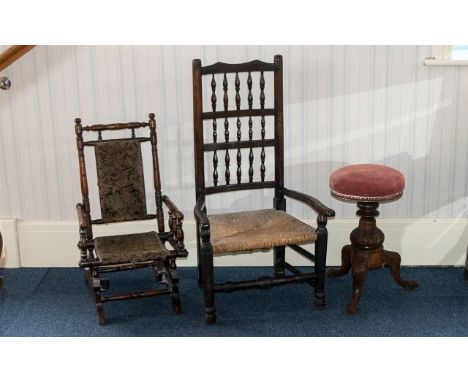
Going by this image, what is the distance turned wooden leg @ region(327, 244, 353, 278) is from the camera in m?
3.78

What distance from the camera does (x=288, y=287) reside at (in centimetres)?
377

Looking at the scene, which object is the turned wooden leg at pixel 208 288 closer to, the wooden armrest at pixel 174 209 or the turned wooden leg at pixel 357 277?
the wooden armrest at pixel 174 209

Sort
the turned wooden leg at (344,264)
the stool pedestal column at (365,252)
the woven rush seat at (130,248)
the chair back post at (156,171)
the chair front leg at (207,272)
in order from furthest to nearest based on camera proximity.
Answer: the turned wooden leg at (344,264) → the chair back post at (156,171) → the stool pedestal column at (365,252) → the woven rush seat at (130,248) → the chair front leg at (207,272)

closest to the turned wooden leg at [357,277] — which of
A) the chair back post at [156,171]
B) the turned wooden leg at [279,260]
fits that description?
the turned wooden leg at [279,260]

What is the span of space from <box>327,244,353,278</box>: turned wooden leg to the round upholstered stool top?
540mm

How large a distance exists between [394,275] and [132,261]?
5.08 feet

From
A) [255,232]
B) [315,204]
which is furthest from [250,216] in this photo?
[315,204]

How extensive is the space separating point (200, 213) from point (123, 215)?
0.57 m

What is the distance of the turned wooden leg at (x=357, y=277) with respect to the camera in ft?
11.1

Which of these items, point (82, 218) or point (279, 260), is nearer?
point (82, 218)

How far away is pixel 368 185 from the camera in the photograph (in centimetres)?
327

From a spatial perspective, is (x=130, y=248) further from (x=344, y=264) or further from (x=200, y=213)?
(x=344, y=264)

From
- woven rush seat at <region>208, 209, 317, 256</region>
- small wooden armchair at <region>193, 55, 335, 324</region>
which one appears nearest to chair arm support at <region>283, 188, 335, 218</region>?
small wooden armchair at <region>193, 55, 335, 324</region>

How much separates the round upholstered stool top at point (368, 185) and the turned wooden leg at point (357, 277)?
15.1 inches
